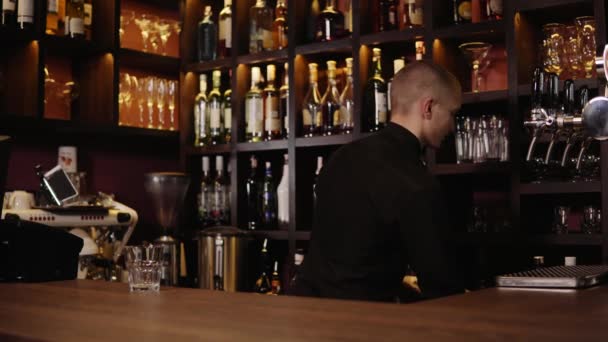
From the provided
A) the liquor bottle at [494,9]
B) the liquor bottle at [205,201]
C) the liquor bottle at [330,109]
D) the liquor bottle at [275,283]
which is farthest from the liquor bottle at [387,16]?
the liquor bottle at [275,283]

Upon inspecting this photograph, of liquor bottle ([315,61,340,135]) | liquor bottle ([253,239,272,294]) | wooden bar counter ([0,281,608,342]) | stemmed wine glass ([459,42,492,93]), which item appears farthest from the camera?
liquor bottle ([253,239,272,294])

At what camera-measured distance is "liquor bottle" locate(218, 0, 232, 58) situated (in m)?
3.96

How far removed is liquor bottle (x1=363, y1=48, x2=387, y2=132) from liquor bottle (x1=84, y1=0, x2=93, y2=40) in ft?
4.28

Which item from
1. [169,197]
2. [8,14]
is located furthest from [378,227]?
[8,14]

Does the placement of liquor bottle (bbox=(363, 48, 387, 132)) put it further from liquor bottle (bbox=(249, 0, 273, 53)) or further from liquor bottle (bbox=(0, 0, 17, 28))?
liquor bottle (bbox=(0, 0, 17, 28))

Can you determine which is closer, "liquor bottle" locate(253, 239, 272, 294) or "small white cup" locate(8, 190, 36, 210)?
"small white cup" locate(8, 190, 36, 210)

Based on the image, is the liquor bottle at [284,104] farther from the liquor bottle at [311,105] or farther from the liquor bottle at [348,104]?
the liquor bottle at [348,104]

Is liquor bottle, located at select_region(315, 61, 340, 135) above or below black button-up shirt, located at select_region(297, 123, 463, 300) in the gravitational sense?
above

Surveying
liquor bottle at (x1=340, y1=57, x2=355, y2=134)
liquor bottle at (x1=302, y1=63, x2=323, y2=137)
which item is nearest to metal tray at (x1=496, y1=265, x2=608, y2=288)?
liquor bottle at (x1=340, y1=57, x2=355, y2=134)

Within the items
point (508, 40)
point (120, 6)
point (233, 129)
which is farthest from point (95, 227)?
point (508, 40)

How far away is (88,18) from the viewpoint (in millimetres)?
3674

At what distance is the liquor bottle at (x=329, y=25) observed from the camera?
3.61 m

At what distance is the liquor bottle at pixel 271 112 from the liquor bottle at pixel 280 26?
0.45ft

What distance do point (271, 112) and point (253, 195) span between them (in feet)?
1.35
